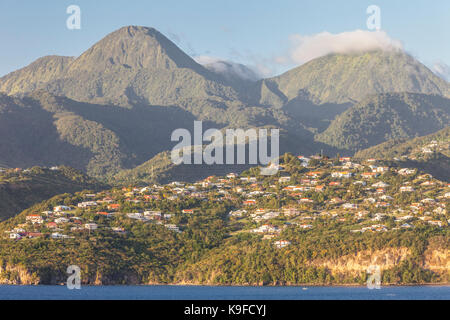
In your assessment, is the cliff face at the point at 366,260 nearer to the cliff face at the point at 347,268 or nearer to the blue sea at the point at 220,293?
the cliff face at the point at 347,268

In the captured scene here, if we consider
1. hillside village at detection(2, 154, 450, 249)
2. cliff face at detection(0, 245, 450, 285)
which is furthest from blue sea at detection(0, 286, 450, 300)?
hillside village at detection(2, 154, 450, 249)

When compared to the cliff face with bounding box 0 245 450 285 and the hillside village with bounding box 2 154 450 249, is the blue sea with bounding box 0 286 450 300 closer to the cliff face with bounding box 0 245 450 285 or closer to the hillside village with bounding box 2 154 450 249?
the cliff face with bounding box 0 245 450 285

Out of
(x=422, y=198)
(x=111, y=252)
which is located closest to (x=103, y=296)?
(x=111, y=252)

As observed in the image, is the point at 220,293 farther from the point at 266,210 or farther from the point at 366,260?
the point at 266,210

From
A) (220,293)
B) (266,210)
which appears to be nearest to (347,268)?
(220,293)

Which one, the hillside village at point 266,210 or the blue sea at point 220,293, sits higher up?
the hillside village at point 266,210

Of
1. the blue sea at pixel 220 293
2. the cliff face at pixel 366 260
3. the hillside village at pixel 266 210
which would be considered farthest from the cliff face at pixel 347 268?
the hillside village at pixel 266 210
